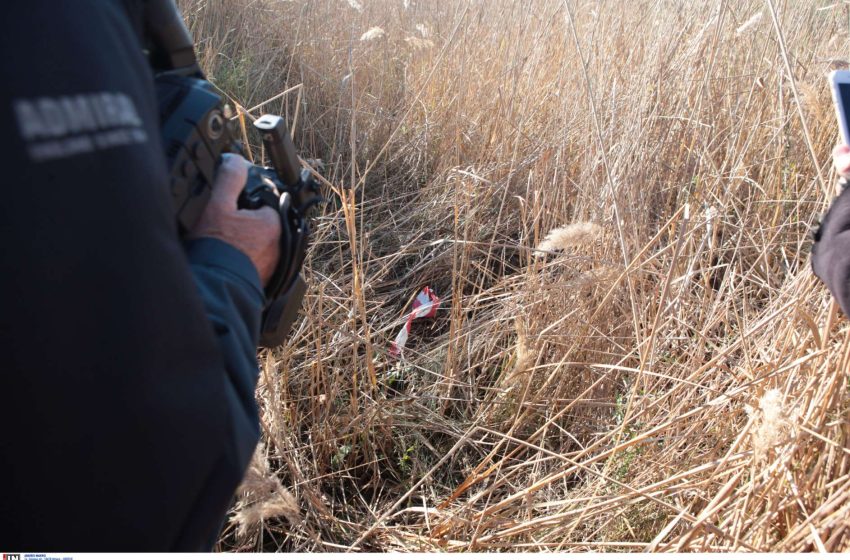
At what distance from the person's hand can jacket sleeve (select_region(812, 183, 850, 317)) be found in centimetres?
78

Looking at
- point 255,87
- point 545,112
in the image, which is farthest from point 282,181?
point 255,87

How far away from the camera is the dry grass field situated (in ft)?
3.95

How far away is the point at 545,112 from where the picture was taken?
2457 millimetres

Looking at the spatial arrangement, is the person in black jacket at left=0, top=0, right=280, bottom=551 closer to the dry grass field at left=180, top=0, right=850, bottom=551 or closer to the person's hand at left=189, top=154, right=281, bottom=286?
the person's hand at left=189, top=154, right=281, bottom=286

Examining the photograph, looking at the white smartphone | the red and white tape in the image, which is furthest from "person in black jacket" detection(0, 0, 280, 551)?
the red and white tape

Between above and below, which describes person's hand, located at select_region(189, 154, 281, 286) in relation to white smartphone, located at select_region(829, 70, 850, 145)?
above

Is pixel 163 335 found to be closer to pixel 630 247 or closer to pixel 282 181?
pixel 282 181

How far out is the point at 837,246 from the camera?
96 centimetres

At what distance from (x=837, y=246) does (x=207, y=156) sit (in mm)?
873

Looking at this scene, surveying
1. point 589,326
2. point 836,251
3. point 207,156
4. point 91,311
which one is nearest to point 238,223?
point 207,156

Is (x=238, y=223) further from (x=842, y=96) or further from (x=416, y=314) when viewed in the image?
(x=416, y=314)

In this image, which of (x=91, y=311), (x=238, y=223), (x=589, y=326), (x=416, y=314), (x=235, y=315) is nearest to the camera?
(x=91, y=311)

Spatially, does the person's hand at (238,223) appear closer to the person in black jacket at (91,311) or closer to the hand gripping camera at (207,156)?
the hand gripping camera at (207,156)

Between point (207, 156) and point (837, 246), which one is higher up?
point (207, 156)
